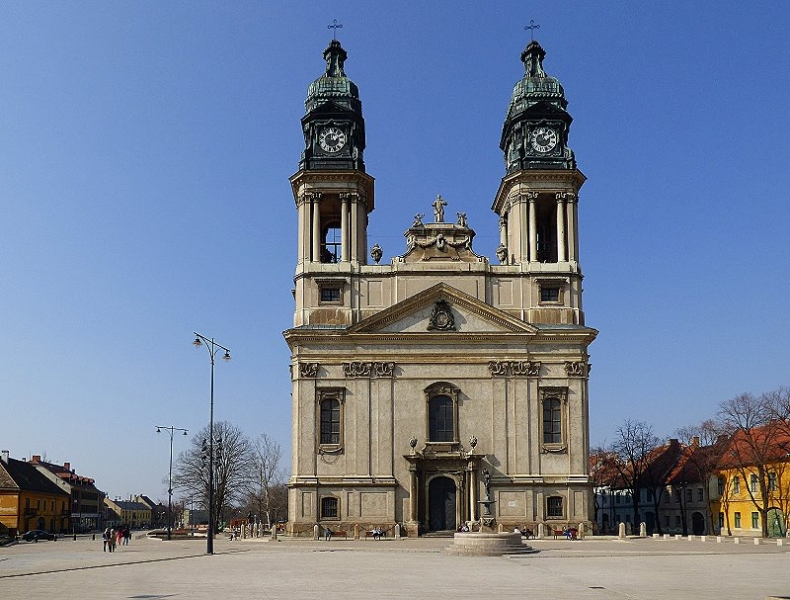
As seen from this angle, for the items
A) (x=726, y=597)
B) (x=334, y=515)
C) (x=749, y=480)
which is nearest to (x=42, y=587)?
(x=726, y=597)

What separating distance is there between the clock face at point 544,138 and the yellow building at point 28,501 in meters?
50.4

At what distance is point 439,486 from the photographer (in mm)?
57688

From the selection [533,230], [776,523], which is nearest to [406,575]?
[533,230]

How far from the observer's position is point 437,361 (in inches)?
2304

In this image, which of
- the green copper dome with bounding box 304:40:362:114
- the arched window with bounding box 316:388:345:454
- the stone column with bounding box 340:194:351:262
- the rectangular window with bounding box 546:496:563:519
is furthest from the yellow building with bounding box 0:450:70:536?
the rectangular window with bounding box 546:496:563:519

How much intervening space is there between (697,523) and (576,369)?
1279 inches

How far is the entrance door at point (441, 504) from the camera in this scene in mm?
57406

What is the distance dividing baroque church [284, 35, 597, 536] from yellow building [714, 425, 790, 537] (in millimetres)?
14720

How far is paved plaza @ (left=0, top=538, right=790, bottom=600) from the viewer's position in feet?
73.7

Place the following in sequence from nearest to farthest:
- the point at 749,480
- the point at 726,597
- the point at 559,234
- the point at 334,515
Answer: the point at 726,597 → the point at 334,515 → the point at 559,234 → the point at 749,480

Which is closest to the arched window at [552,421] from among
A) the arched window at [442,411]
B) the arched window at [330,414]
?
the arched window at [442,411]

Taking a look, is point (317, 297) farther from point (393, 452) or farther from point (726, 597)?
point (726, 597)

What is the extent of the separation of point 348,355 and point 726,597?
128ft

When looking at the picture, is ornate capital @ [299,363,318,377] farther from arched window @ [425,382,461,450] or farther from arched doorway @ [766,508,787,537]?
arched doorway @ [766,508,787,537]
